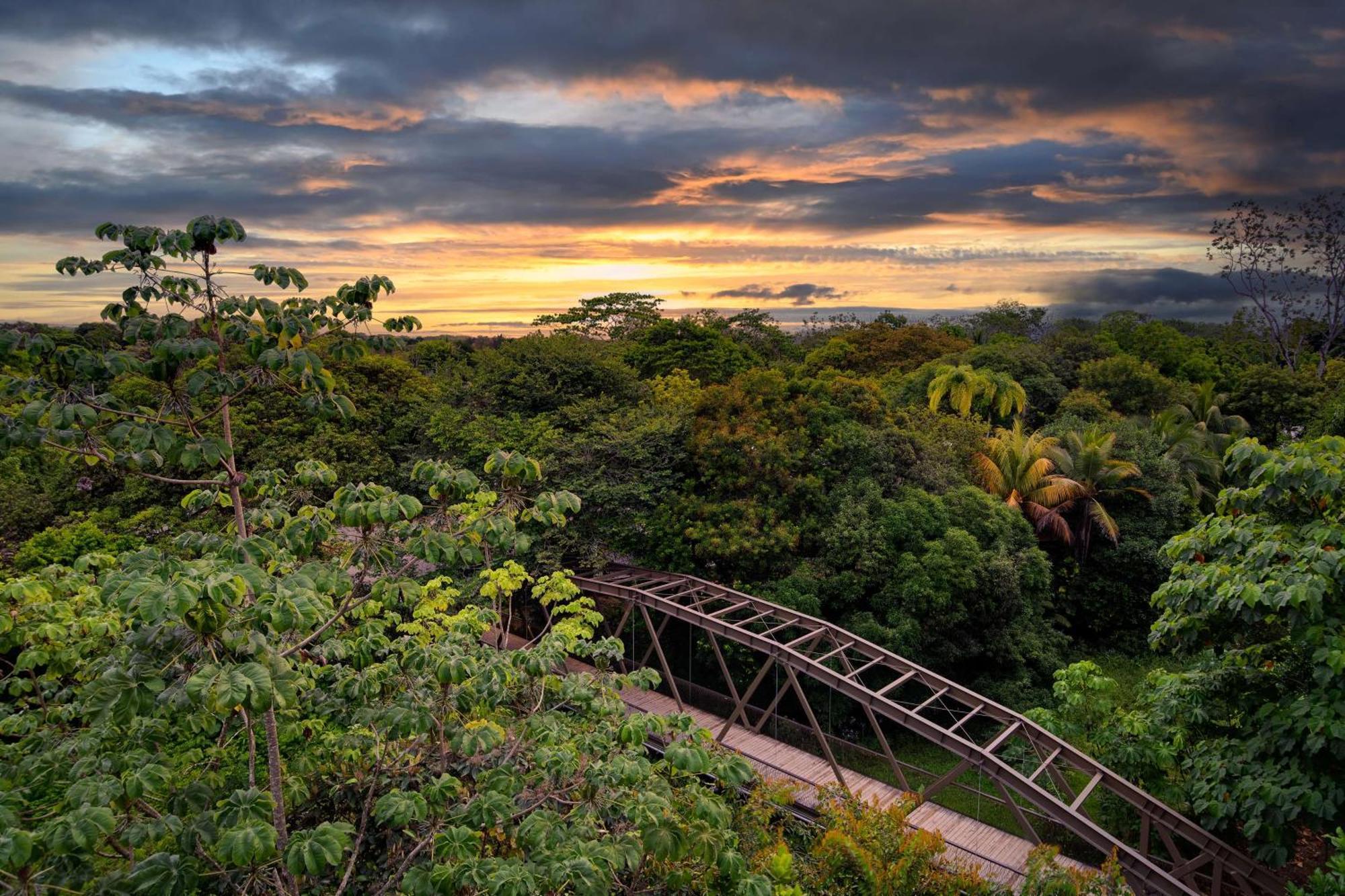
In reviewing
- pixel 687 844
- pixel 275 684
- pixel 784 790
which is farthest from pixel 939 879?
pixel 275 684

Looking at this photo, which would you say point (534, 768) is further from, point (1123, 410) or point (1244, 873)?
point (1123, 410)

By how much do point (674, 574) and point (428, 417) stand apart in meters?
7.77

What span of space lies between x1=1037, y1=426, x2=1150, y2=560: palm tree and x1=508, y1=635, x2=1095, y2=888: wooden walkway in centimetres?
1054

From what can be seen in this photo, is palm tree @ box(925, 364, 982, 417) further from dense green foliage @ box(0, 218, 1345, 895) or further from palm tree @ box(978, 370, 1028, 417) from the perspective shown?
dense green foliage @ box(0, 218, 1345, 895)

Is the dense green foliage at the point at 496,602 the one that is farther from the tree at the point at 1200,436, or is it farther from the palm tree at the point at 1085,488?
the tree at the point at 1200,436

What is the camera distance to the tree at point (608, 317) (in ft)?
148

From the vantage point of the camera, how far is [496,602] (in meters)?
8.85

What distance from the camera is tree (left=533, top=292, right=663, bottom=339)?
4503cm

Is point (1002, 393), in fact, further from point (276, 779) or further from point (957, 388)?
point (276, 779)

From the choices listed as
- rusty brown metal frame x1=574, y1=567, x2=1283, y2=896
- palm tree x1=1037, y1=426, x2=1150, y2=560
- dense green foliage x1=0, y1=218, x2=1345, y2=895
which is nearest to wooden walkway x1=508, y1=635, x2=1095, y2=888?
rusty brown metal frame x1=574, y1=567, x2=1283, y2=896

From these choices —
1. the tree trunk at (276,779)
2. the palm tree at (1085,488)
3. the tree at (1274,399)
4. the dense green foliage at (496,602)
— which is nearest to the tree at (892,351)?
the tree at (1274,399)

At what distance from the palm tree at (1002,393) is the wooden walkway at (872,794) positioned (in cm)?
1799

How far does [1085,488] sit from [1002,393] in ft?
25.4

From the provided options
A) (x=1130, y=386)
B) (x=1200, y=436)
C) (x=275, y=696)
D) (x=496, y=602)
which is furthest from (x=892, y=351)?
(x=275, y=696)
